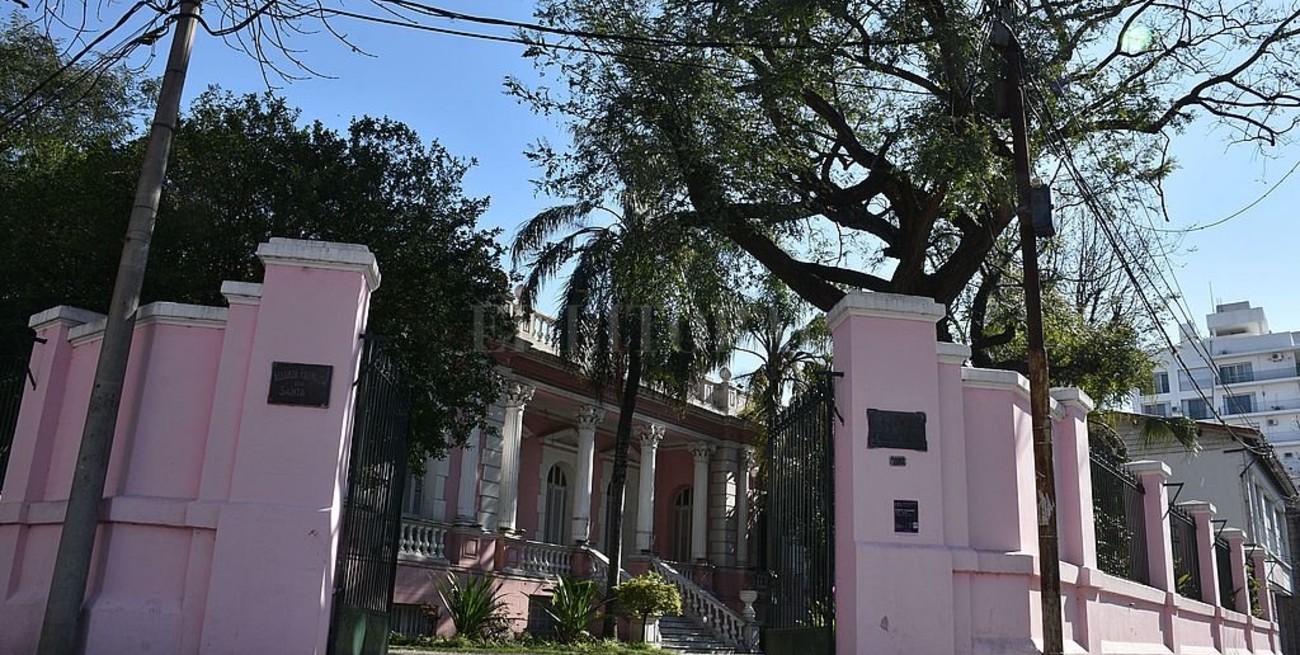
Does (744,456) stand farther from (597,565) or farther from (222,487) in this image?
(222,487)

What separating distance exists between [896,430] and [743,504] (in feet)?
67.0

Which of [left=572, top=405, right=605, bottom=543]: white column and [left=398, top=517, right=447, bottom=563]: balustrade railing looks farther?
[left=572, top=405, right=605, bottom=543]: white column

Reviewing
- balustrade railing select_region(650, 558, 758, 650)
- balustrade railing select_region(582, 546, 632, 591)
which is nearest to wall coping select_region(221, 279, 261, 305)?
balustrade railing select_region(582, 546, 632, 591)

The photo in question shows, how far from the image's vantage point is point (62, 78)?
14828 mm

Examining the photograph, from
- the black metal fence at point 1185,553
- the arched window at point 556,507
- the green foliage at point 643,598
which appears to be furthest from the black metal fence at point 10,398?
the arched window at point 556,507

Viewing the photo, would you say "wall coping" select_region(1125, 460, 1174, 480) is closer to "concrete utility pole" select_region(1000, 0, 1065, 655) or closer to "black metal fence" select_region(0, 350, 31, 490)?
"concrete utility pole" select_region(1000, 0, 1065, 655)

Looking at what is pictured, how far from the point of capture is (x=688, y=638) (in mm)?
21422

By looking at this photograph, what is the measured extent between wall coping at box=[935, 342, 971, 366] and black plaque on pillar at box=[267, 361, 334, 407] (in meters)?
4.22

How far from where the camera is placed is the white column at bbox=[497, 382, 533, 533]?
20922 millimetres

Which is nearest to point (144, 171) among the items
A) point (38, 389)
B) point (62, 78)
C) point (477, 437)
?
point (38, 389)

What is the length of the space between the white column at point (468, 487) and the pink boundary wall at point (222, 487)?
1236cm

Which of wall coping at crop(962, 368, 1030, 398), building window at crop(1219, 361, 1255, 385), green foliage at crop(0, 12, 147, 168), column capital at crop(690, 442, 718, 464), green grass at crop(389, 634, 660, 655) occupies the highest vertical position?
building window at crop(1219, 361, 1255, 385)

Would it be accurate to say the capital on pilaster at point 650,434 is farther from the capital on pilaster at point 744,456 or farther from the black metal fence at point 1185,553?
the black metal fence at point 1185,553

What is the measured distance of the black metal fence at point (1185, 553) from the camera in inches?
557
